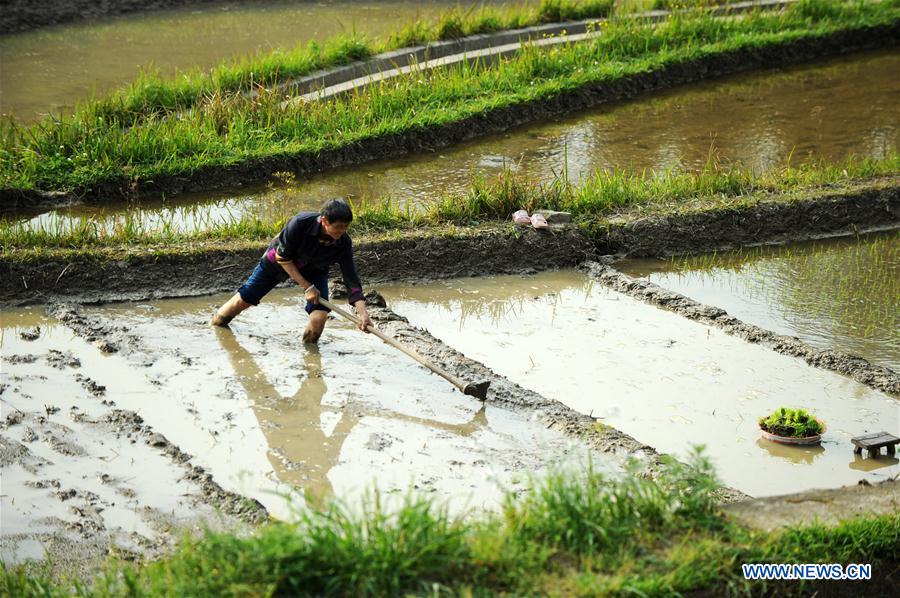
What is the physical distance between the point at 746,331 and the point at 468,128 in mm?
3967

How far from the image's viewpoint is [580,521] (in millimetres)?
3629

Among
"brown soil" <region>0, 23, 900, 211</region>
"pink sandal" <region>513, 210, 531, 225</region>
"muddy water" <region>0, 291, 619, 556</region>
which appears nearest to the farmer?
"muddy water" <region>0, 291, 619, 556</region>

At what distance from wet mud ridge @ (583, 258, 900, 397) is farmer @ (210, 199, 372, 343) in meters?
1.95

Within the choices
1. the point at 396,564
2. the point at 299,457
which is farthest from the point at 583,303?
the point at 396,564

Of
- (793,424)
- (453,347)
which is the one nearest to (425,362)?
(453,347)

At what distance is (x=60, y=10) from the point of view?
1266cm

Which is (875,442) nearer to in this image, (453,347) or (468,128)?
(453,347)

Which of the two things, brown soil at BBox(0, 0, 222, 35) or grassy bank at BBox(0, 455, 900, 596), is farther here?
brown soil at BBox(0, 0, 222, 35)

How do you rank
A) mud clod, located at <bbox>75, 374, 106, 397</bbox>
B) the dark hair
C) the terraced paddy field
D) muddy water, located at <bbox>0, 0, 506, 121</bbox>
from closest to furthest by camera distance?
1. the terraced paddy field
2. mud clod, located at <bbox>75, 374, 106, 397</bbox>
3. the dark hair
4. muddy water, located at <bbox>0, 0, 506, 121</bbox>

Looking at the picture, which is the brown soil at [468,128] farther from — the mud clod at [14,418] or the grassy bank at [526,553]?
the grassy bank at [526,553]

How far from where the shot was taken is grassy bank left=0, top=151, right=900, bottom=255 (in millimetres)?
6445

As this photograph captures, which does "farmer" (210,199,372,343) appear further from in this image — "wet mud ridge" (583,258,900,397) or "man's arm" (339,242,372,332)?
"wet mud ridge" (583,258,900,397)

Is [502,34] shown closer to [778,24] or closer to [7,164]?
[778,24]

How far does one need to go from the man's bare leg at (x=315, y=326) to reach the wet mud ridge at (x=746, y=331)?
2.02 meters
